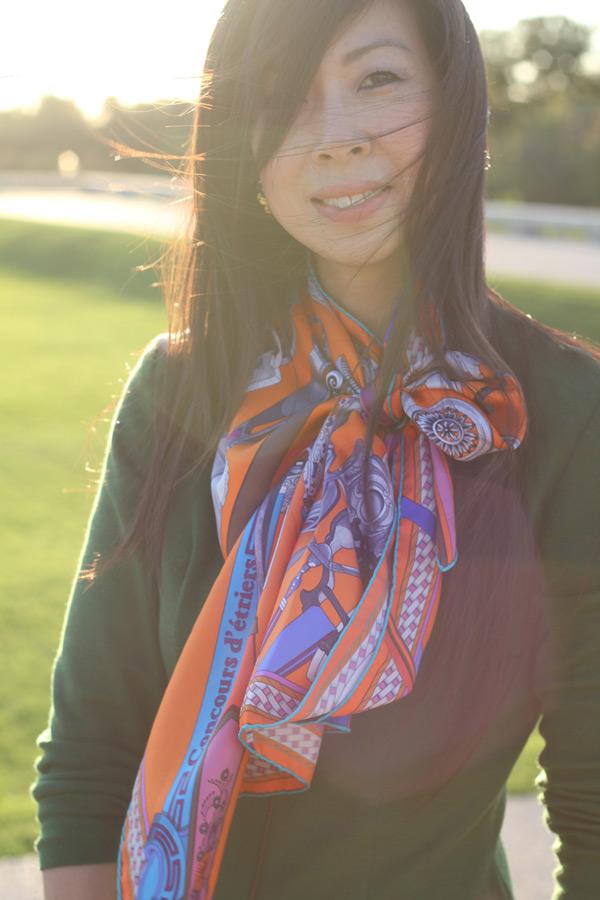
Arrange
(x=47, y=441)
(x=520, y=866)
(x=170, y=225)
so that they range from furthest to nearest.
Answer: (x=47, y=441), (x=520, y=866), (x=170, y=225)

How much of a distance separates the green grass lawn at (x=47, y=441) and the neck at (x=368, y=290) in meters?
0.48

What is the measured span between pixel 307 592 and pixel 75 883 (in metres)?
0.64

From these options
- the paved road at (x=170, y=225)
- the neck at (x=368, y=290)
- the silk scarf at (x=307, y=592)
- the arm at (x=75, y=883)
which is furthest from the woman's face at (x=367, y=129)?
the arm at (x=75, y=883)

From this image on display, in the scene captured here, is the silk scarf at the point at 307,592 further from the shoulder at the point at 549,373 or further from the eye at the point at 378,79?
the eye at the point at 378,79

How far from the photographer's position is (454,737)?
1.38 m

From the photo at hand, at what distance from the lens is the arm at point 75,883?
1.50m

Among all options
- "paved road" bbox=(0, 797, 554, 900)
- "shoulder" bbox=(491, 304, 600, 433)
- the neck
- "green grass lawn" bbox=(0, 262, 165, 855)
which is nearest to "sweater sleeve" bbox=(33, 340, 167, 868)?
"green grass lawn" bbox=(0, 262, 165, 855)

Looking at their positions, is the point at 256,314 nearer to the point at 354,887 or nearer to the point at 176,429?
the point at 176,429

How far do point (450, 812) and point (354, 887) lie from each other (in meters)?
0.19

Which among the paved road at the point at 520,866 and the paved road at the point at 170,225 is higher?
the paved road at the point at 170,225

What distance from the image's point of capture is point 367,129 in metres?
1.36

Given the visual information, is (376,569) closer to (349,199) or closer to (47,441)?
(349,199)

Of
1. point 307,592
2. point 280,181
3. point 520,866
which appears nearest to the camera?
point 307,592

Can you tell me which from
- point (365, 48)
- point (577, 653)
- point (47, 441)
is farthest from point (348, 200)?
point (47, 441)
